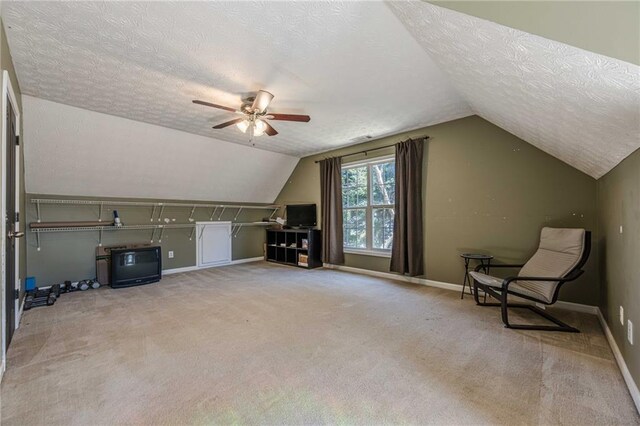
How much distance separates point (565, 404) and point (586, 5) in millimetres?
2008

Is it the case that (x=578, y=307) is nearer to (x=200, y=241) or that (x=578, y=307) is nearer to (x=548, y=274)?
(x=548, y=274)

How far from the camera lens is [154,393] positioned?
1.70 metres

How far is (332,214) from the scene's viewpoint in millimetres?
5418

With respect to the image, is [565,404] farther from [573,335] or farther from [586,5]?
[586,5]

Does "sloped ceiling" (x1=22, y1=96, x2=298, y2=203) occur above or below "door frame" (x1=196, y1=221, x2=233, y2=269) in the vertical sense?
above

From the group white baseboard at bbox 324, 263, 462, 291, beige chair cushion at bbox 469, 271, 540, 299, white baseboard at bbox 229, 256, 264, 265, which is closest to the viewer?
beige chair cushion at bbox 469, 271, 540, 299

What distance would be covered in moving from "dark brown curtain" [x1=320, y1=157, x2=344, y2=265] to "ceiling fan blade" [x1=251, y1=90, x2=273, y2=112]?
266 cm

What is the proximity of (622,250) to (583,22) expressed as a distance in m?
1.83

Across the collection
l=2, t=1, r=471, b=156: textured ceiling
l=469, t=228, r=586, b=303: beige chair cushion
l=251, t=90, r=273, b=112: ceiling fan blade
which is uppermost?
l=2, t=1, r=471, b=156: textured ceiling

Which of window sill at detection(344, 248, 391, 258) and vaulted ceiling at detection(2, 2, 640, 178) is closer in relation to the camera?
vaulted ceiling at detection(2, 2, 640, 178)

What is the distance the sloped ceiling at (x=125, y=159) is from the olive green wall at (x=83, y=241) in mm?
275

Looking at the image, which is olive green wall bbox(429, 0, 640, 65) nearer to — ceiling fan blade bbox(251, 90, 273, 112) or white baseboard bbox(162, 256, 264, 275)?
ceiling fan blade bbox(251, 90, 273, 112)

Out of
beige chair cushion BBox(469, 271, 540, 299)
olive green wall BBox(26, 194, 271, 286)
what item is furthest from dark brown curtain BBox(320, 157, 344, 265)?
beige chair cushion BBox(469, 271, 540, 299)

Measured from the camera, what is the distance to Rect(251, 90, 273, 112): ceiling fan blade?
272 cm
